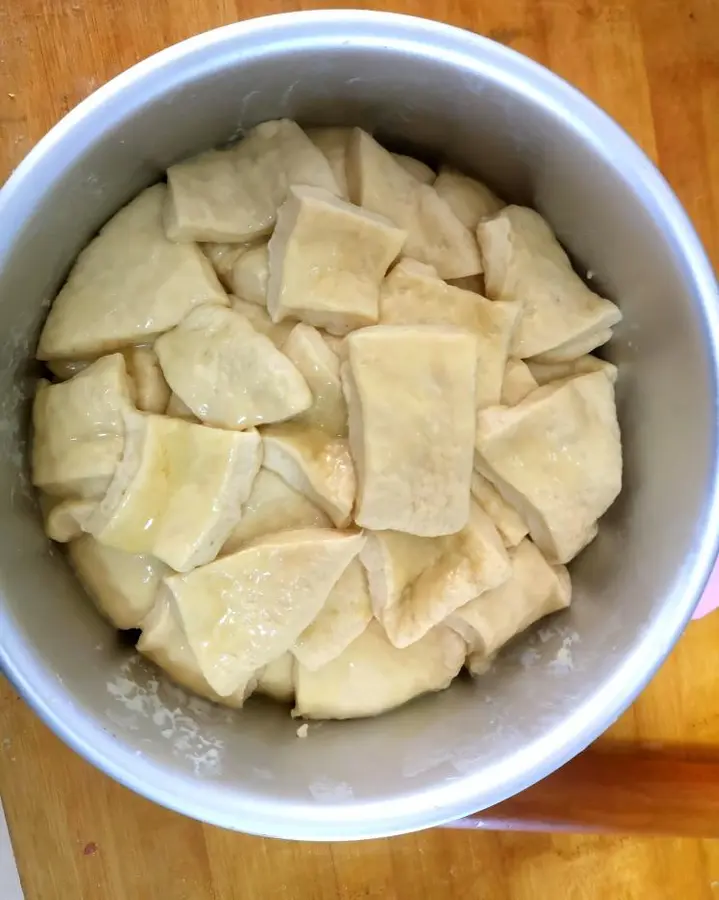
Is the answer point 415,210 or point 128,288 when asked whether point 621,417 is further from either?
point 128,288

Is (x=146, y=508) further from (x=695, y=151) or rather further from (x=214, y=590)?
(x=695, y=151)

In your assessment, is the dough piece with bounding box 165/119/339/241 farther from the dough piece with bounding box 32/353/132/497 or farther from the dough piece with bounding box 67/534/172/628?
the dough piece with bounding box 67/534/172/628

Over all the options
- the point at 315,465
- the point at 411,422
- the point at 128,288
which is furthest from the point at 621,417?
the point at 128,288

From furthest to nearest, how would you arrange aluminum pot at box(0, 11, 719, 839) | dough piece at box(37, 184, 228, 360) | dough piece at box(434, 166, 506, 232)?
dough piece at box(434, 166, 506, 232) → dough piece at box(37, 184, 228, 360) → aluminum pot at box(0, 11, 719, 839)

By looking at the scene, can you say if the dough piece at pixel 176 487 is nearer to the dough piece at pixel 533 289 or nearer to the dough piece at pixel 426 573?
the dough piece at pixel 426 573

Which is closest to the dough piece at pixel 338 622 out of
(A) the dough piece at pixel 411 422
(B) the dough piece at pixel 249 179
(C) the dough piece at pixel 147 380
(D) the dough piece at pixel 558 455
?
(A) the dough piece at pixel 411 422

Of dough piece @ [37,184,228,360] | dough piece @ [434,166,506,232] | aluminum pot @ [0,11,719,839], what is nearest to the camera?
aluminum pot @ [0,11,719,839]

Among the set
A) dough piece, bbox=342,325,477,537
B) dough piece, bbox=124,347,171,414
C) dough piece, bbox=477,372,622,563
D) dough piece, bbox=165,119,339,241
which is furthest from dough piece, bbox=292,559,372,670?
dough piece, bbox=165,119,339,241
